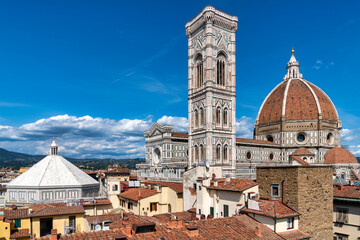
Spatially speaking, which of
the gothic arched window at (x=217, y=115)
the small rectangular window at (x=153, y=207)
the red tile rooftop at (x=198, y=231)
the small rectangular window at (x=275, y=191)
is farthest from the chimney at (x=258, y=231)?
the gothic arched window at (x=217, y=115)

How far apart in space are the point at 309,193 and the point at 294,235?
3.22 meters

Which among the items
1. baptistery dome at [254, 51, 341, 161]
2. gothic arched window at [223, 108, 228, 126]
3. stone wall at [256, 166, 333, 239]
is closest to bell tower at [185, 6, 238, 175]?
gothic arched window at [223, 108, 228, 126]

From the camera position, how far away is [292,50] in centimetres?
9625

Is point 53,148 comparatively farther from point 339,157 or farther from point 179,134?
point 339,157

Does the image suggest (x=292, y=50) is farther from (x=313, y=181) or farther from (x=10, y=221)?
(x=10, y=221)

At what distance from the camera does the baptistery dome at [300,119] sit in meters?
75.6

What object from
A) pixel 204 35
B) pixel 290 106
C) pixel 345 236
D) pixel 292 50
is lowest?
pixel 345 236

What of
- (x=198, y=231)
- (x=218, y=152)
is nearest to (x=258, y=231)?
(x=198, y=231)

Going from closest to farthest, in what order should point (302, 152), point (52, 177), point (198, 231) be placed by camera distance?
point (198, 231) → point (52, 177) → point (302, 152)

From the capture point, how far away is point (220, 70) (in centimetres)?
6300

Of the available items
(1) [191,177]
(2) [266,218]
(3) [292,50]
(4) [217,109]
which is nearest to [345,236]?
(2) [266,218]

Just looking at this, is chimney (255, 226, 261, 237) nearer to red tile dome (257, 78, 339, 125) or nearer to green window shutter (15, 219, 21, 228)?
→ green window shutter (15, 219, 21, 228)

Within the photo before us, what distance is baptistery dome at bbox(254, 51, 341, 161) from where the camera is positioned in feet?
248

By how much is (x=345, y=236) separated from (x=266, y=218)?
7.83 meters
